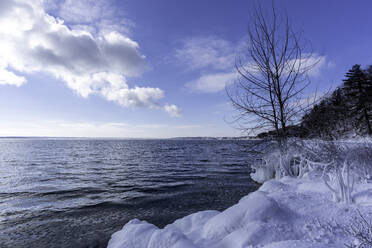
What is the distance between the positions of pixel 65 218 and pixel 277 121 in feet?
30.2

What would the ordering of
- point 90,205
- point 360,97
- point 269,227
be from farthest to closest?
1. point 360,97
2. point 90,205
3. point 269,227

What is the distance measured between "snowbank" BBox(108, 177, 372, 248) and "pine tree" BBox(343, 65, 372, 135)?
29808 millimetres

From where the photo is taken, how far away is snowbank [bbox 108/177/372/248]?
277 centimetres

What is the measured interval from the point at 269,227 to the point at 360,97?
34.4 m

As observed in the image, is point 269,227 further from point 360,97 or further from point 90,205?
point 360,97

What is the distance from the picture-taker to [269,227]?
10.3ft

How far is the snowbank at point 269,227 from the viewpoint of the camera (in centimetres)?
277

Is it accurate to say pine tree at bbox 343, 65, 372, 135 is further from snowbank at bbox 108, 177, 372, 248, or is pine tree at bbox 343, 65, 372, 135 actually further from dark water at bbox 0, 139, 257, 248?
snowbank at bbox 108, 177, 372, 248

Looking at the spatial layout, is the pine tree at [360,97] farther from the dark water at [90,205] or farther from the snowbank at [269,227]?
the snowbank at [269,227]

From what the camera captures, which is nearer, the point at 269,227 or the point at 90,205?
the point at 269,227

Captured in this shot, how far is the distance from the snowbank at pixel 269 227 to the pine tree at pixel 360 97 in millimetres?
29808

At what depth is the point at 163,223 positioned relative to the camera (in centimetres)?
Result: 610

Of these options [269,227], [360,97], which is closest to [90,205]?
[269,227]

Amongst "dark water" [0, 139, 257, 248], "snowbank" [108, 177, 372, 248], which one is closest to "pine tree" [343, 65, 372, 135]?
"dark water" [0, 139, 257, 248]
